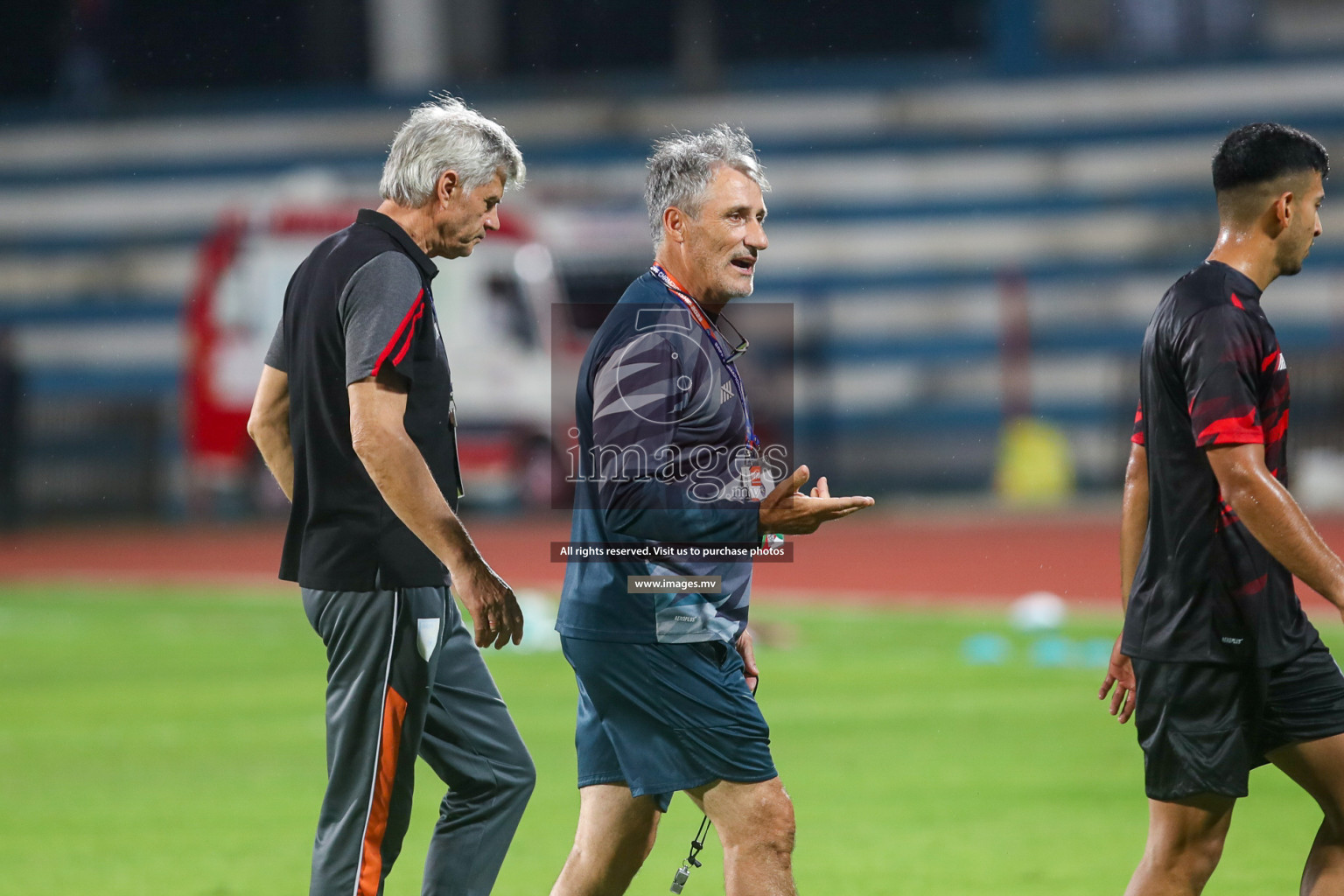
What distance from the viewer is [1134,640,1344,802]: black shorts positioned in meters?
4.62

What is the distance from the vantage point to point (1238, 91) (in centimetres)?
2873

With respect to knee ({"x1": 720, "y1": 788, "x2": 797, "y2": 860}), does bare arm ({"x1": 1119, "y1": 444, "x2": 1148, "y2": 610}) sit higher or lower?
higher

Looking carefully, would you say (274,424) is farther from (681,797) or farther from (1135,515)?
(681,797)

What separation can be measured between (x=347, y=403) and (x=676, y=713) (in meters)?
1.17

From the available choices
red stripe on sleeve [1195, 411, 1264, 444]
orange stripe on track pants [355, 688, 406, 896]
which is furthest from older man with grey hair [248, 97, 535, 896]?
red stripe on sleeve [1195, 411, 1264, 444]

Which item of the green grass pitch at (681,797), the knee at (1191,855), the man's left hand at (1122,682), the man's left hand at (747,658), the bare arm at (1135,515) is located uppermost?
the bare arm at (1135,515)

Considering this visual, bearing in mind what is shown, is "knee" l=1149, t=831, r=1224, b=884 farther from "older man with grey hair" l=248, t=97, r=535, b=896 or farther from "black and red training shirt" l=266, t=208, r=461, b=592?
"black and red training shirt" l=266, t=208, r=461, b=592

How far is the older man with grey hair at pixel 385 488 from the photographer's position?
14.8ft

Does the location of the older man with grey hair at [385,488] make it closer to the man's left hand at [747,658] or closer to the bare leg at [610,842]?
the bare leg at [610,842]

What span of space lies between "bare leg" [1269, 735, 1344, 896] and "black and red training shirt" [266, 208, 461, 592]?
2280 mm

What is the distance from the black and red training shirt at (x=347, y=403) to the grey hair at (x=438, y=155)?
0.39 feet

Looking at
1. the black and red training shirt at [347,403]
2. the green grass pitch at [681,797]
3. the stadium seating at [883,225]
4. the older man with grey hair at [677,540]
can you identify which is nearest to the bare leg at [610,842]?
the older man with grey hair at [677,540]

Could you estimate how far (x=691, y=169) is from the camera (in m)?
4.68

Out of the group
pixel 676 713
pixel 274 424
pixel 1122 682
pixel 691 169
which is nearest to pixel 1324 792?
pixel 1122 682
